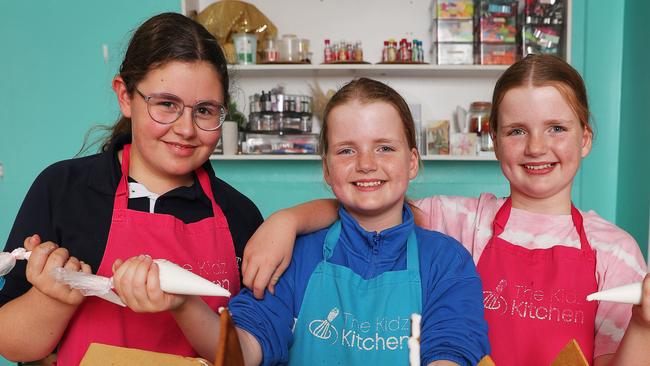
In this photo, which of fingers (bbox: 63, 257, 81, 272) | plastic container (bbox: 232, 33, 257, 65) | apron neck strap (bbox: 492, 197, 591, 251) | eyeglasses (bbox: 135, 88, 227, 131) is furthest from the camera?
plastic container (bbox: 232, 33, 257, 65)

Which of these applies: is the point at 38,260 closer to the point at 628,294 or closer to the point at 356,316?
the point at 356,316

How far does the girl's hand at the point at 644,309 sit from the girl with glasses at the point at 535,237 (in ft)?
0.62

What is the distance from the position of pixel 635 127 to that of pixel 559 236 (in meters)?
1.63

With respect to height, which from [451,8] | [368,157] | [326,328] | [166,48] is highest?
[451,8]

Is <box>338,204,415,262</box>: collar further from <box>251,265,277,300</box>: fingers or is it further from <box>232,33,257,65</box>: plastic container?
<box>232,33,257,65</box>: plastic container

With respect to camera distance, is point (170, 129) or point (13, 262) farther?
point (170, 129)

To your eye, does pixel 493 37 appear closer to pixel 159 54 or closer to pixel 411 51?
pixel 411 51

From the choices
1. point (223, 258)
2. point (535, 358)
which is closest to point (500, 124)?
point (535, 358)

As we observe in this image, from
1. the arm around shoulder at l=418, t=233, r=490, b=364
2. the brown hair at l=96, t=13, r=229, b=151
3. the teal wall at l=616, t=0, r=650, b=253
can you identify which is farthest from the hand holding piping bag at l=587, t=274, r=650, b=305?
the teal wall at l=616, t=0, r=650, b=253

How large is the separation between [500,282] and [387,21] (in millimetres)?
2014

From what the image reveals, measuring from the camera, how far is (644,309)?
0.78m

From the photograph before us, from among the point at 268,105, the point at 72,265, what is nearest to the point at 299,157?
the point at 268,105

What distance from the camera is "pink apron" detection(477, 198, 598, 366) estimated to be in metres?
1.09

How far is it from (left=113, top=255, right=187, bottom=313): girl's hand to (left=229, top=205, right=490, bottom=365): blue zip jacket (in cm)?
23
